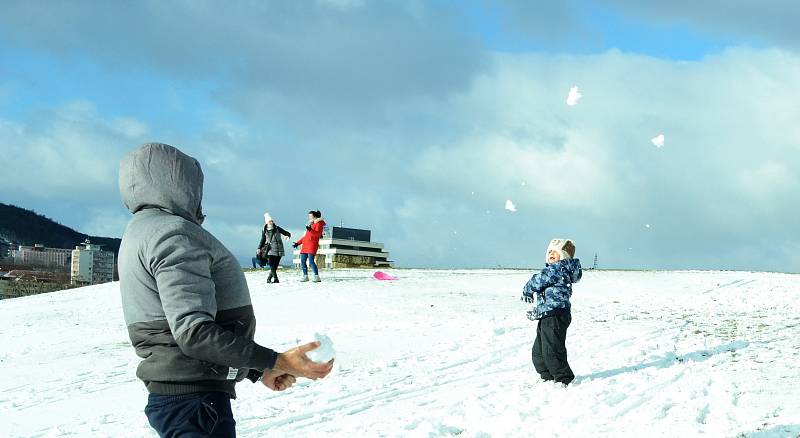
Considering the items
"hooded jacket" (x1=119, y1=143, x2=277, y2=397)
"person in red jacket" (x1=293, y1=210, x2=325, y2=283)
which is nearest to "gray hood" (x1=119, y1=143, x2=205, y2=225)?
"hooded jacket" (x1=119, y1=143, x2=277, y2=397)

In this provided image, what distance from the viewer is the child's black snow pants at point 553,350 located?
8.52m

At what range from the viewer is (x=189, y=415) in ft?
9.18

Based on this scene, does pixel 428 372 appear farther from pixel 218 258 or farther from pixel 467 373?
pixel 218 258

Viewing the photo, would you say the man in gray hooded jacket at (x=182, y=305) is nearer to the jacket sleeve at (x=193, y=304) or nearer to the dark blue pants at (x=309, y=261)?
the jacket sleeve at (x=193, y=304)

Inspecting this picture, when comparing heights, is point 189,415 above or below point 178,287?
below

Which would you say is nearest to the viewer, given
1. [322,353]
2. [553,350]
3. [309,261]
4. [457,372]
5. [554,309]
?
[322,353]

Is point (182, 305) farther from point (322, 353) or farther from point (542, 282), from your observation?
point (542, 282)

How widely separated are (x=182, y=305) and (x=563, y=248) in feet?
22.6

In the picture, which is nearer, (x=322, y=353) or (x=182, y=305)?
(x=182, y=305)

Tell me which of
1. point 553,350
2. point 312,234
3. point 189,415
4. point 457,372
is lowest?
point 457,372

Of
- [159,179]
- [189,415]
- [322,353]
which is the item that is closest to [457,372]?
[322,353]

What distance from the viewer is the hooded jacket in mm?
2676

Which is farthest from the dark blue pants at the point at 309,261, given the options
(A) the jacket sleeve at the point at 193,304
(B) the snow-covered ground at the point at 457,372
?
(A) the jacket sleeve at the point at 193,304

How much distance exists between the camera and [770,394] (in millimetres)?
7621
